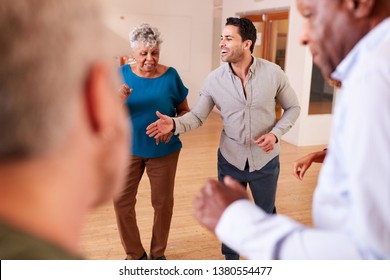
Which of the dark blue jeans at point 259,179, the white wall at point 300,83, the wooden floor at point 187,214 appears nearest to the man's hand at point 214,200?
the wooden floor at point 187,214

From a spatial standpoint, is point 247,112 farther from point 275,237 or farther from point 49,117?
point 49,117

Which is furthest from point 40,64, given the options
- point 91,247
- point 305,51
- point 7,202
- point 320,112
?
point 320,112

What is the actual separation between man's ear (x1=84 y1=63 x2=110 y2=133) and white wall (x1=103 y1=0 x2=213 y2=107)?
8198 mm

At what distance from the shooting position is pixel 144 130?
2.75 metres

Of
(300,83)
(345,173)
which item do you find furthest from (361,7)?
(300,83)

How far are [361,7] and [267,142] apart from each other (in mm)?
1754

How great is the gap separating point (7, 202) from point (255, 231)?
1.78 feet

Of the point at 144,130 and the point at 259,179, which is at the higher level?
the point at 144,130

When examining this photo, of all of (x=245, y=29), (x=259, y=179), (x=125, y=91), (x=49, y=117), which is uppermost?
(x=245, y=29)

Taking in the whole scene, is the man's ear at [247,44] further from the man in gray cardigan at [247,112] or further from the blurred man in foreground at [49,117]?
the blurred man in foreground at [49,117]

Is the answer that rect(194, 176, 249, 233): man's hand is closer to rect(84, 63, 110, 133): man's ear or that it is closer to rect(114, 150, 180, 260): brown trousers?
rect(84, 63, 110, 133): man's ear

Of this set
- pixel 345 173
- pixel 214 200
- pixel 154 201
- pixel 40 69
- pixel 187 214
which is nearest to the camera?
pixel 40 69

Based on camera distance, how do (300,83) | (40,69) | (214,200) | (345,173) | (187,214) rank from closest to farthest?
(40,69) < (345,173) < (214,200) < (187,214) < (300,83)

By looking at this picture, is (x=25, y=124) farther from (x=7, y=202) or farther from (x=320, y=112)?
(x=320, y=112)
